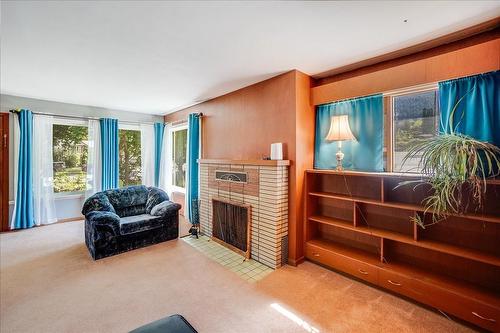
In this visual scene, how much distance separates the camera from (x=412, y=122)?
2.59 meters

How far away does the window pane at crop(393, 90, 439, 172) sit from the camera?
8.05ft

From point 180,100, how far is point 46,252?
10.7ft

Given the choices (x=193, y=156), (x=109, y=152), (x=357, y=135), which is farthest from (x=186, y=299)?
(x=109, y=152)

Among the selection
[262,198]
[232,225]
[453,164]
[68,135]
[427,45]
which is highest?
[427,45]

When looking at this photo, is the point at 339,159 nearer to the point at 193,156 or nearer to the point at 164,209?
the point at 164,209

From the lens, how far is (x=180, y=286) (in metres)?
2.56

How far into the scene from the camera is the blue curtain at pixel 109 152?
5156 millimetres

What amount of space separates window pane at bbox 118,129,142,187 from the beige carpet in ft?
8.80

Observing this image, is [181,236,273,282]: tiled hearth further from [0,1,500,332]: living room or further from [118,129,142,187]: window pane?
[118,129,142,187]: window pane

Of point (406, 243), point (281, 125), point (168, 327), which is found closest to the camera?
point (168, 327)

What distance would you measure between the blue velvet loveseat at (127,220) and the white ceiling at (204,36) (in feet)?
6.21

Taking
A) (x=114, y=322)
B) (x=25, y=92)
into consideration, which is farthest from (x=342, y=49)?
(x=25, y=92)

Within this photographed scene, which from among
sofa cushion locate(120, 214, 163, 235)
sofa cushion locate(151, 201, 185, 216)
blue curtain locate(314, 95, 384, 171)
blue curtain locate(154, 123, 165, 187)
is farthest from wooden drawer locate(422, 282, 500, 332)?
blue curtain locate(154, 123, 165, 187)

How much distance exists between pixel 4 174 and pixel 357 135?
6.07m
